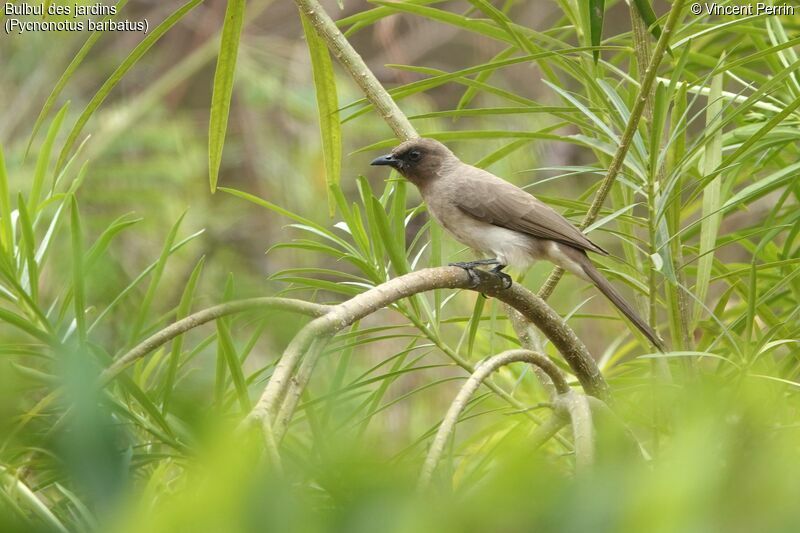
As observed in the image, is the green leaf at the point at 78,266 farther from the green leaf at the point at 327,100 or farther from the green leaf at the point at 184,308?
the green leaf at the point at 327,100

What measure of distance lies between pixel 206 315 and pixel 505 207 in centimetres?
175

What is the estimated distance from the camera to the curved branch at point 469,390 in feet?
1.58

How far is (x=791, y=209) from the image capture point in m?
1.68

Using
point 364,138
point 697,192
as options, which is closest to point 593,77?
point 697,192

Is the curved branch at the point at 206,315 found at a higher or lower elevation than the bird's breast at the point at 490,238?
higher

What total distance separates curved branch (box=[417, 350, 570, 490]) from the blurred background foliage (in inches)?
0.8

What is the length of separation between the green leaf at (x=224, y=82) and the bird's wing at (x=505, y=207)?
0.91m

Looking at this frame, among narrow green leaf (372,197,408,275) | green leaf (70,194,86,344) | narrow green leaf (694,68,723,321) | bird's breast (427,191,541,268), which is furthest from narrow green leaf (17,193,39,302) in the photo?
bird's breast (427,191,541,268)

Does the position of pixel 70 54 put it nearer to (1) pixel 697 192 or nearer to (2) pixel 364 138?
(2) pixel 364 138

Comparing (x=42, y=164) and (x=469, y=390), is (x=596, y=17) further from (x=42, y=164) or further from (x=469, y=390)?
(x=42, y=164)

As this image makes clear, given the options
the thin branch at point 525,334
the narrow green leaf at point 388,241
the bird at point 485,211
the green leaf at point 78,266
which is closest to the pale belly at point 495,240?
the bird at point 485,211

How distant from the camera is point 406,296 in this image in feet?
3.16

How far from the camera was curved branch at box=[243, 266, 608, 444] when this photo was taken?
623mm

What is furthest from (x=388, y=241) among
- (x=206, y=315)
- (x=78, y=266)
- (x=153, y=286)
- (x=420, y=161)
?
(x=420, y=161)
